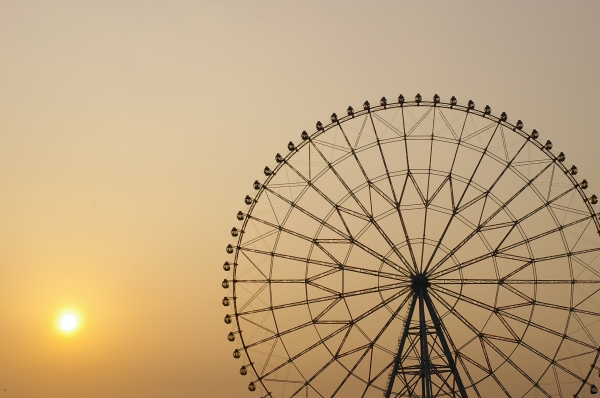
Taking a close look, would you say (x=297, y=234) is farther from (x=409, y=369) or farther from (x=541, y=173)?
(x=541, y=173)

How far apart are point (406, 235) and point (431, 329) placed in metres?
4.60

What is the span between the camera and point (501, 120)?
1922 inches

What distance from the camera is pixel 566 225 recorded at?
1898 inches

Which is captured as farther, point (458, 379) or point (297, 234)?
point (297, 234)

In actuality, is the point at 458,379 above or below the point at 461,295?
below

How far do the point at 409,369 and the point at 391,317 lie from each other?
2.89m

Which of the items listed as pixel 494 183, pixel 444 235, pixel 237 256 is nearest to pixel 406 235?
pixel 444 235

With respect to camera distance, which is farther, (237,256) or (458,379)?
(237,256)

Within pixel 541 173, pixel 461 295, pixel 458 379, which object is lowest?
pixel 458 379

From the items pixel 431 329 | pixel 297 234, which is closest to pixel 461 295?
pixel 431 329

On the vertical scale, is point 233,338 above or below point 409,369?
above

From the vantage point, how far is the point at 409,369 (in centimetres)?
4569

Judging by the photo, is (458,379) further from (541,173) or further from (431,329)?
(541,173)

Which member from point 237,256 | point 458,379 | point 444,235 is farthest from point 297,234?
point 458,379
